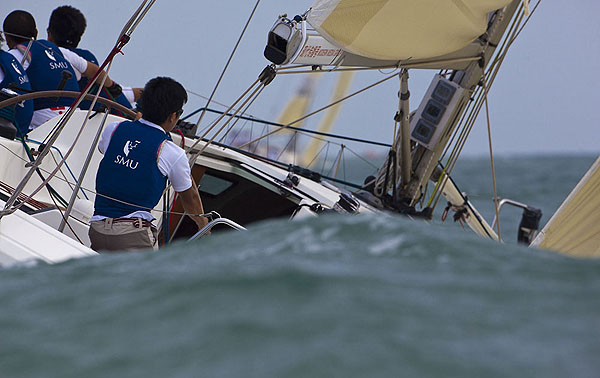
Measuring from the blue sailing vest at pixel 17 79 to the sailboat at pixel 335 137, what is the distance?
0.12 meters

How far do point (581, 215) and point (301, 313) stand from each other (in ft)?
10.0

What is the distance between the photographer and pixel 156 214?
3246mm

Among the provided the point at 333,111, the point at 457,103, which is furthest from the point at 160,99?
the point at 333,111

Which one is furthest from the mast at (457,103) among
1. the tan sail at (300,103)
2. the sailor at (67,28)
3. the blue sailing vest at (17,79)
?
the tan sail at (300,103)

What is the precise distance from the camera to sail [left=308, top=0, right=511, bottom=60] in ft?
11.4

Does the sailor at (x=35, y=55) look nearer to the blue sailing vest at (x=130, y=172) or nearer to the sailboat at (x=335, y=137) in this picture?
the sailboat at (x=335, y=137)

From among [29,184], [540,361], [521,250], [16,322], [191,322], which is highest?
[521,250]

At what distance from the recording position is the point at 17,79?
3.38m

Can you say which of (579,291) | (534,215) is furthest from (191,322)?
(534,215)

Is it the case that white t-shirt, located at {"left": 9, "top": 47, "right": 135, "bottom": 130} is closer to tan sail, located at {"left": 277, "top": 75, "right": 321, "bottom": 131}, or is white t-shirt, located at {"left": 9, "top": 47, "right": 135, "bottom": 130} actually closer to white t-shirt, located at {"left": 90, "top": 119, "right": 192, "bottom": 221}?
white t-shirt, located at {"left": 90, "top": 119, "right": 192, "bottom": 221}

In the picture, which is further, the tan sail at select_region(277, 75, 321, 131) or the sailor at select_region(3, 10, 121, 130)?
the tan sail at select_region(277, 75, 321, 131)

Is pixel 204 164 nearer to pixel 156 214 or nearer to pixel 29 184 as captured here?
pixel 156 214

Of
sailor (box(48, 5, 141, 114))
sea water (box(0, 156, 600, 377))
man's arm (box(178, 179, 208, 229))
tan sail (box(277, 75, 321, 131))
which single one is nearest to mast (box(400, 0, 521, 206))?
sailor (box(48, 5, 141, 114))

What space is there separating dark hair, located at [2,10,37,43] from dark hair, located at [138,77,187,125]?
1365mm
